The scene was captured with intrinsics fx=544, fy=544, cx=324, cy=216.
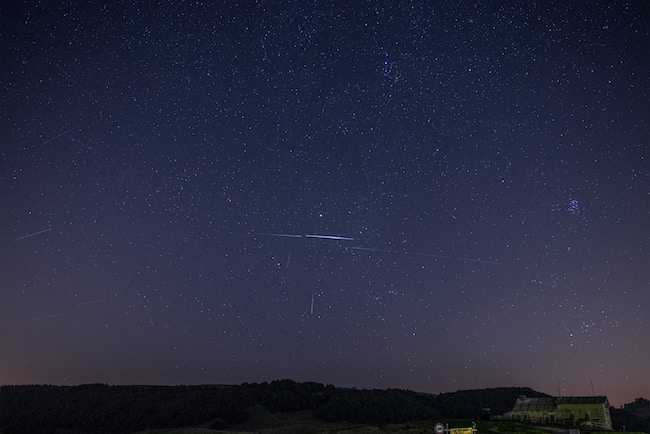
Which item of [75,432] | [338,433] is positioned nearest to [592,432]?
[338,433]

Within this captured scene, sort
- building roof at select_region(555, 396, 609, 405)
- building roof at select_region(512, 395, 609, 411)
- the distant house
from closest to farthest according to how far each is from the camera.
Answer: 1. the distant house
2. building roof at select_region(555, 396, 609, 405)
3. building roof at select_region(512, 395, 609, 411)

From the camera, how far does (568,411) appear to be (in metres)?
85.7

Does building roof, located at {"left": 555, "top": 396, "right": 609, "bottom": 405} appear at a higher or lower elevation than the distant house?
higher

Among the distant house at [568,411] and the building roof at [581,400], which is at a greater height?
the building roof at [581,400]

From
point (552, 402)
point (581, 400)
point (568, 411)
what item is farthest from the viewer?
point (552, 402)

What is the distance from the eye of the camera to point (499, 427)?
72375mm

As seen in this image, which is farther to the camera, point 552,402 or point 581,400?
point 552,402

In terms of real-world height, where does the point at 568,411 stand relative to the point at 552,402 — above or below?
below

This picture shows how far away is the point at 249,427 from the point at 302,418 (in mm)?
27705

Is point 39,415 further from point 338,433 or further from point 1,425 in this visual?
point 338,433

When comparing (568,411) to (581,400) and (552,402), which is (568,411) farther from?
(552,402)

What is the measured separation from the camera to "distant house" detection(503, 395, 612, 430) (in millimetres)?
82750

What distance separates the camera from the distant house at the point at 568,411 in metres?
82.8

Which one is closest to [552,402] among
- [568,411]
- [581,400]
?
[568,411]
